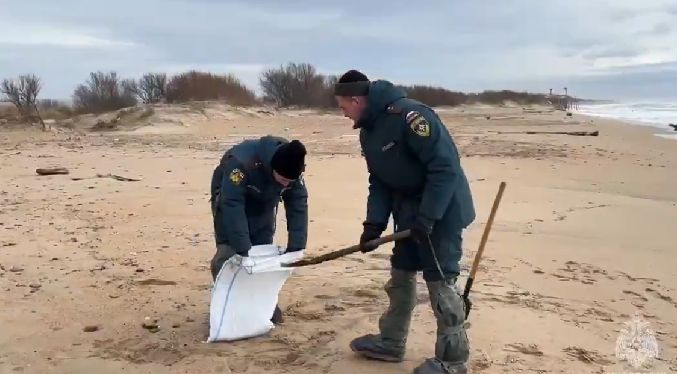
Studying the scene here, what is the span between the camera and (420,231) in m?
3.40

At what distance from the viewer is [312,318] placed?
4578mm

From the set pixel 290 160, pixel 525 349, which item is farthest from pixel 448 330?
pixel 290 160

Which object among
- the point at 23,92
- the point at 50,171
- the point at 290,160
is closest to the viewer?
the point at 290,160

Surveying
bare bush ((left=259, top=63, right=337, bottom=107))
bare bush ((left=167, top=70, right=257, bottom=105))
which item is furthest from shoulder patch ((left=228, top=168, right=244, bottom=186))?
bare bush ((left=259, top=63, right=337, bottom=107))

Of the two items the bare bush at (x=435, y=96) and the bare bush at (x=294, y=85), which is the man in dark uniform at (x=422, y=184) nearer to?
the bare bush at (x=294, y=85)

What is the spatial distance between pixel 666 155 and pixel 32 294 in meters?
15.8

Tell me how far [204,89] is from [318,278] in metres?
38.0

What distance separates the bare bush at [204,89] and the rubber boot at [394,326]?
121ft

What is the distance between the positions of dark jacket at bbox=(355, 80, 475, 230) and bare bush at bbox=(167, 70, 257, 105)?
1461 inches

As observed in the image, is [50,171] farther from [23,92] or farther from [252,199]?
[23,92]

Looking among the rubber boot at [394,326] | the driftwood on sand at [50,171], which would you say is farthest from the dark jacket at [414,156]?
the driftwood on sand at [50,171]

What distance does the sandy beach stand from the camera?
13.1ft

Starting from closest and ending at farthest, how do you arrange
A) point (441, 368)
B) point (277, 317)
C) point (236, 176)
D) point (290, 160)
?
1. point (441, 368)
2. point (290, 160)
3. point (236, 176)
4. point (277, 317)

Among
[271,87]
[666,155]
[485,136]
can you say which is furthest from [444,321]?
[271,87]
